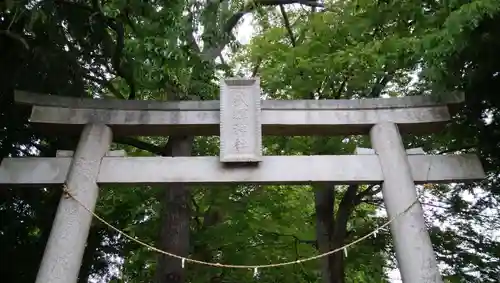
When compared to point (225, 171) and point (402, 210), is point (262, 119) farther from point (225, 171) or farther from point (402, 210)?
point (402, 210)

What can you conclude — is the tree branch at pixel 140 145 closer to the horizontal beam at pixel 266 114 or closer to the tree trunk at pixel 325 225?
the horizontal beam at pixel 266 114

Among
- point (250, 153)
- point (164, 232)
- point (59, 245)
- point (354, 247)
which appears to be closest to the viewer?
point (59, 245)

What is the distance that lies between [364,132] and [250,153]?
1323mm

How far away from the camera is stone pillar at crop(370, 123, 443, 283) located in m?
4.64

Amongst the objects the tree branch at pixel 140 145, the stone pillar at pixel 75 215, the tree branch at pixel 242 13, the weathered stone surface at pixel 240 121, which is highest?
the tree branch at pixel 242 13

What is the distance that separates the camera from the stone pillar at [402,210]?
4.64 m

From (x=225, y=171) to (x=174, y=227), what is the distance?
8.75 feet

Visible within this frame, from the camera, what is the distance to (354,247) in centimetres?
867

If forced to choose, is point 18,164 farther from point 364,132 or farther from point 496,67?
point 496,67

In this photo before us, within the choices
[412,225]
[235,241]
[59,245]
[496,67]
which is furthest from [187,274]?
[496,67]

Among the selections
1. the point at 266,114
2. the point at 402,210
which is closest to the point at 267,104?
the point at 266,114

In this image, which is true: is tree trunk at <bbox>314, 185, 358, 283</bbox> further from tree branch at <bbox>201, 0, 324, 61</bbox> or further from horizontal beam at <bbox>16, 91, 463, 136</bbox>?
horizontal beam at <bbox>16, 91, 463, 136</bbox>

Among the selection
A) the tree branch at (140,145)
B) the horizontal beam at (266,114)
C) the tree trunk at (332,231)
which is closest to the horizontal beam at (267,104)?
the horizontal beam at (266,114)

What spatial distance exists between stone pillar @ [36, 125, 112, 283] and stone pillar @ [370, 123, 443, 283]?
279 cm
